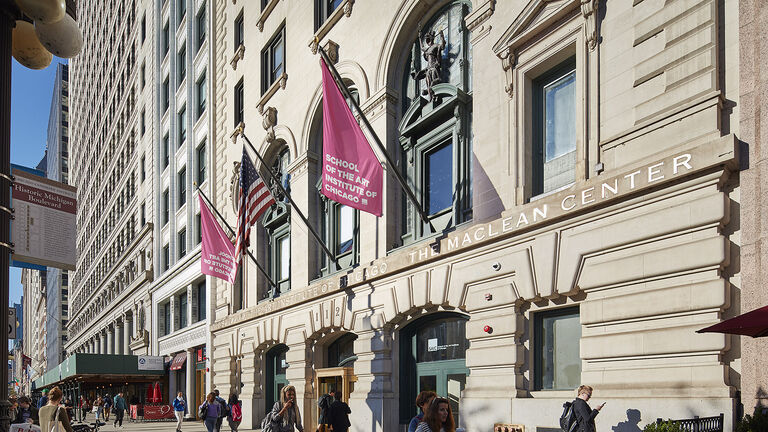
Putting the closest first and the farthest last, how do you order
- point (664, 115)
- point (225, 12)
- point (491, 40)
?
point (664, 115) < point (491, 40) < point (225, 12)

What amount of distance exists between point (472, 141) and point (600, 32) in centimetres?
409

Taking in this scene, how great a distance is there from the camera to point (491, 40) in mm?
14477

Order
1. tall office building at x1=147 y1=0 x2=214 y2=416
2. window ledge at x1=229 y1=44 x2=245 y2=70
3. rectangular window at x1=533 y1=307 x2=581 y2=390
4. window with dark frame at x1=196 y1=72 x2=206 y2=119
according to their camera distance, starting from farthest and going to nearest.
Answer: window with dark frame at x1=196 y1=72 x2=206 y2=119
tall office building at x1=147 y1=0 x2=214 y2=416
window ledge at x1=229 y1=44 x2=245 y2=70
rectangular window at x1=533 y1=307 x2=581 y2=390

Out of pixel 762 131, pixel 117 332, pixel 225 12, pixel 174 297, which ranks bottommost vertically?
pixel 117 332

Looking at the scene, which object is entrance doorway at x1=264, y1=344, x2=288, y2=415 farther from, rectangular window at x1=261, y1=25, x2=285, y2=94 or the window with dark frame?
the window with dark frame

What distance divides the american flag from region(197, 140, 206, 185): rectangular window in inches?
579

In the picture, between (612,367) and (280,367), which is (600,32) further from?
(280,367)

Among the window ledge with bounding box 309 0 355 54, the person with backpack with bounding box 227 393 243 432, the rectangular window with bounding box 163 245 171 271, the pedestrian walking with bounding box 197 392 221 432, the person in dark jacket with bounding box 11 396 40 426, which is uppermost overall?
the window ledge with bounding box 309 0 355 54

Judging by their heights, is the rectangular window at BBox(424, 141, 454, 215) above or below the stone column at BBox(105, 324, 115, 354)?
above

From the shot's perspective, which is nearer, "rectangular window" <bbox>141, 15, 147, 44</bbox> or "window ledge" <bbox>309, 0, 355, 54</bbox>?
"window ledge" <bbox>309, 0, 355, 54</bbox>

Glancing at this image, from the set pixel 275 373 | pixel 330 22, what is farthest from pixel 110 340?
pixel 330 22

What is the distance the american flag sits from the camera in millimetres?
20031

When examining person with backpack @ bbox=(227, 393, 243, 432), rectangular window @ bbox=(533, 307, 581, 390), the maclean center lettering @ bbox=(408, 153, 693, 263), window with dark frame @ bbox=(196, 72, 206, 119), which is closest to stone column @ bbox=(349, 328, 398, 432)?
the maclean center lettering @ bbox=(408, 153, 693, 263)

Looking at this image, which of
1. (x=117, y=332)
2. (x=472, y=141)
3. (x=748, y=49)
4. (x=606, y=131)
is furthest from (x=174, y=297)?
(x=748, y=49)
